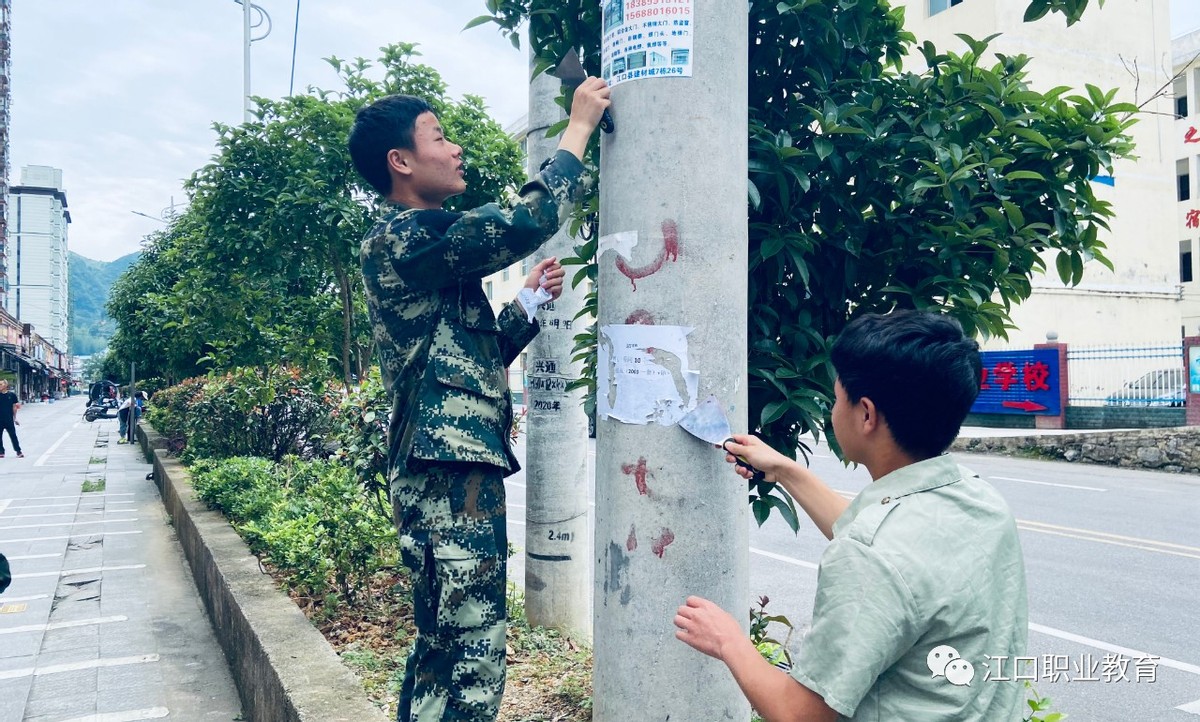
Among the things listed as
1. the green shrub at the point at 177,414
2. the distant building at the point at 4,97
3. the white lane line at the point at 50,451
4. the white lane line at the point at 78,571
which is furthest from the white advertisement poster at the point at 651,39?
the distant building at the point at 4,97

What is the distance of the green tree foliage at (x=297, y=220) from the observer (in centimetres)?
775

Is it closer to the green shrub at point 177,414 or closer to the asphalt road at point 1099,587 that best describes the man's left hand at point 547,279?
the asphalt road at point 1099,587

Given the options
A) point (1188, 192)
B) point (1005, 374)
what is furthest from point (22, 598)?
point (1188, 192)

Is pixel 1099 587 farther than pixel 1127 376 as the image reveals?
No

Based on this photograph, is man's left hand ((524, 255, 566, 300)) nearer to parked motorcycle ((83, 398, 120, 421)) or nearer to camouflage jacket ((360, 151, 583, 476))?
camouflage jacket ((360, 151, 583, 476))

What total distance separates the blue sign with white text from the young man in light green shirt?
722 inches

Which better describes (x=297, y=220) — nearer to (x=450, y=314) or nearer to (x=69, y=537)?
(x=69, y=537)

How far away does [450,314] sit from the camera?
2.14 metres

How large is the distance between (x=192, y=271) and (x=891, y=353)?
988cm

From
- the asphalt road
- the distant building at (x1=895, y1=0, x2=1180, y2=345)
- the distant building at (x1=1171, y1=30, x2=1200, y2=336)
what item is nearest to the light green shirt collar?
the asphalt road

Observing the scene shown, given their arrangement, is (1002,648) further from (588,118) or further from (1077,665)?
(588,118)

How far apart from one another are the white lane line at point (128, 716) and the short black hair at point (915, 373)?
378 centimetres

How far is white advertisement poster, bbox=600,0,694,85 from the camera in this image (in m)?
1.79

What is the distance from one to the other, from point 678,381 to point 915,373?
523 millimetres
